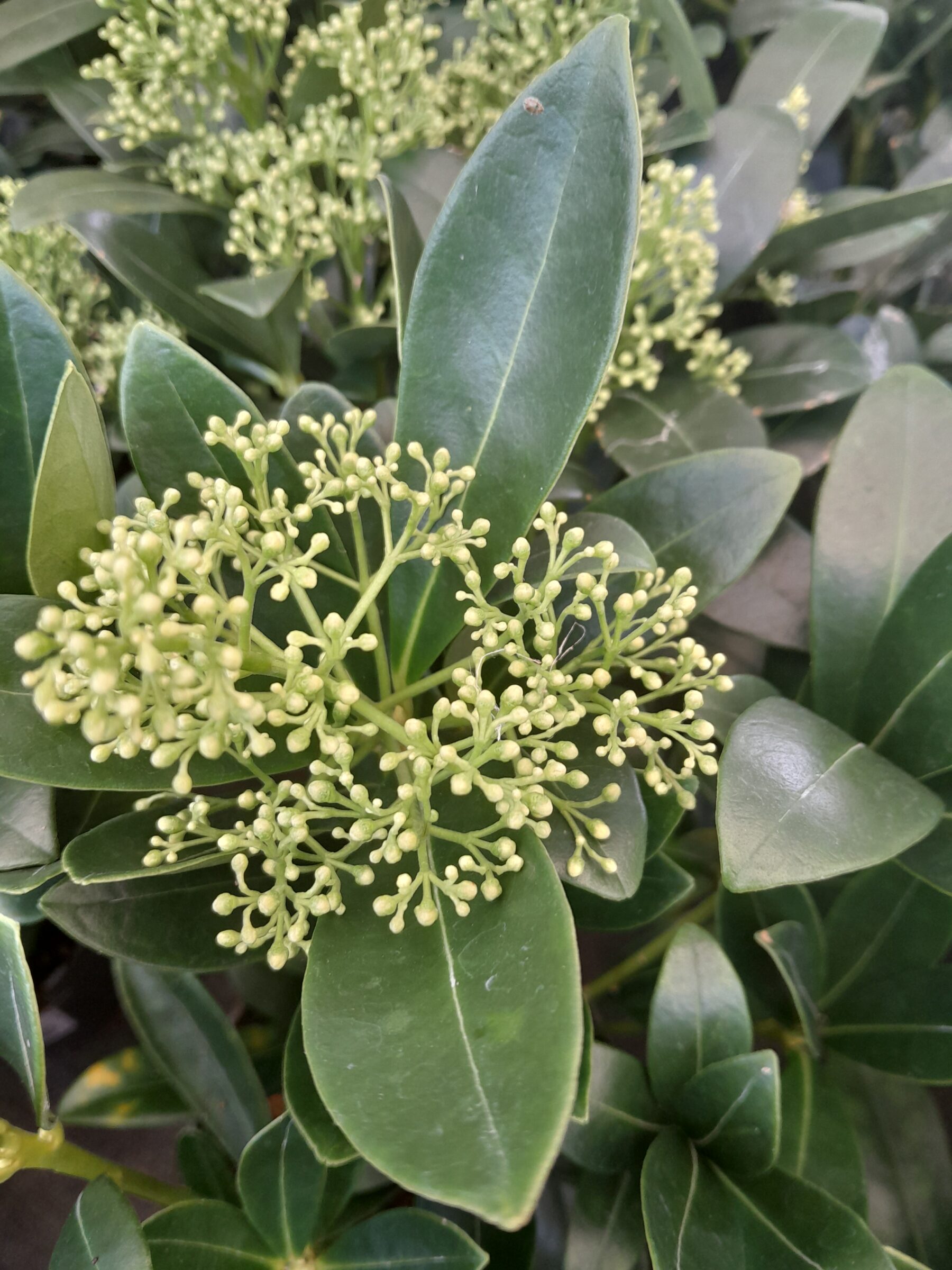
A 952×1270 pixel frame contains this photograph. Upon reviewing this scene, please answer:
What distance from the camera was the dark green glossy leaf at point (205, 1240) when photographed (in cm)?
68

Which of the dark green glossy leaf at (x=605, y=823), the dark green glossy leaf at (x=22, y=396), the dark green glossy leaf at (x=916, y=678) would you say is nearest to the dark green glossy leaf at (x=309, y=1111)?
the dark green glossy leaf at (x=605, y=823)

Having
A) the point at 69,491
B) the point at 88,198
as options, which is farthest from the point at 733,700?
the point at 88,198

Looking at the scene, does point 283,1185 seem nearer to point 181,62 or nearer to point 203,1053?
point 203,1053

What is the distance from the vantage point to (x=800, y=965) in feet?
2.74

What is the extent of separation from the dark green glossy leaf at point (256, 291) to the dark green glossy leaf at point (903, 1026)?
3.31 feet

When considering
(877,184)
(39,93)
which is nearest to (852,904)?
(877,184)

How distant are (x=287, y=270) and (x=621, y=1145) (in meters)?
0.96

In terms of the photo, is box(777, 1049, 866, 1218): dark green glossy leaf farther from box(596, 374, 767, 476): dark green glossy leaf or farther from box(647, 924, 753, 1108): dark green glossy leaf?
box(596, 374, 767, 476): dark green glossy leaf

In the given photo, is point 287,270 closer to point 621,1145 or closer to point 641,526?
point 641,526

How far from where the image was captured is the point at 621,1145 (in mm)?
763

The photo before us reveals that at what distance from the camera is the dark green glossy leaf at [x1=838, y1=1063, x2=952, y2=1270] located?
87 cm

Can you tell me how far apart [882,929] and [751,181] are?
38.9 inches

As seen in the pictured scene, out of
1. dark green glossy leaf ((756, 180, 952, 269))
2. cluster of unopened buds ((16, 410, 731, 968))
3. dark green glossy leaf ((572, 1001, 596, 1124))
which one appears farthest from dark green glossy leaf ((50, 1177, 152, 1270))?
dark green glossy leaf ((756, 180, 952, 269))

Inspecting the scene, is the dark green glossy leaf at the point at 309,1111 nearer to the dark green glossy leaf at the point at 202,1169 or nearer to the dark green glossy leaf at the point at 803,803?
the dark green glossy leaf at the point at 202,1169
